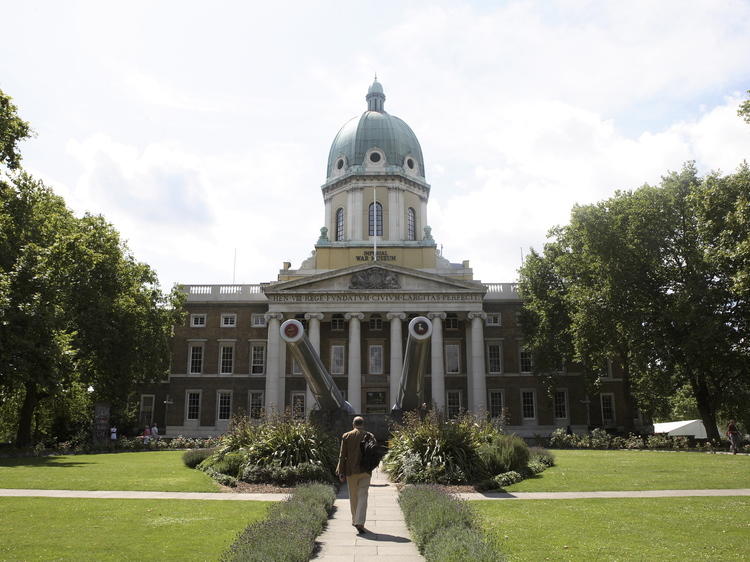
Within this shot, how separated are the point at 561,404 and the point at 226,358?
26750 millimetres

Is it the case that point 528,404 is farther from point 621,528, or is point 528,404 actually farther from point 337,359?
point 621,528

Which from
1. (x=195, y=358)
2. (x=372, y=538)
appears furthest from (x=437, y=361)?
(x=372, y=538)

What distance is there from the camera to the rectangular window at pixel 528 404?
49406 millimetres

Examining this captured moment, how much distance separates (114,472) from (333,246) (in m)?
33.1

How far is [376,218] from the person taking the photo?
5444cm

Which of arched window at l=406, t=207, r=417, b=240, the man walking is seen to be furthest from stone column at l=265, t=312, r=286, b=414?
the man walking

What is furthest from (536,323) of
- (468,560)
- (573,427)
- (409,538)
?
(468,560)

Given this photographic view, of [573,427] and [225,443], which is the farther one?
[573,427]

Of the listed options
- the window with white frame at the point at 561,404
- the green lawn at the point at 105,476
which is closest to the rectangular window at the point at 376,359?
the window with white frame at the point at 561,404

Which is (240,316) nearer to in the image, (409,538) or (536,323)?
(536,323)

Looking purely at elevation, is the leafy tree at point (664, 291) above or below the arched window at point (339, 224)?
below

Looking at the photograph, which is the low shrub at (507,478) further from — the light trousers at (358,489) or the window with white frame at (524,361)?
the window with white frame at (524,361)

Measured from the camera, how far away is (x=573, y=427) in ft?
160

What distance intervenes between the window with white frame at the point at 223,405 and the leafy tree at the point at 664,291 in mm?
26716
